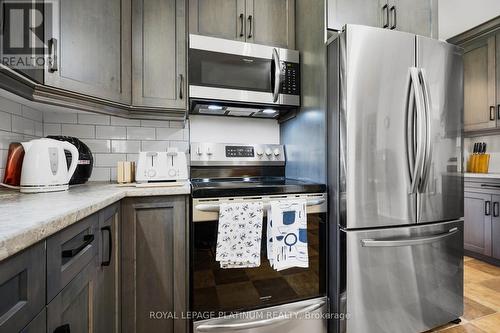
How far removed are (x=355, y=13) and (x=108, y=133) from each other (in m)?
1.90

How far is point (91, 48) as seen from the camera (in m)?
1.28

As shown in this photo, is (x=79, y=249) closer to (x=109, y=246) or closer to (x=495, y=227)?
(x=109, y=246)

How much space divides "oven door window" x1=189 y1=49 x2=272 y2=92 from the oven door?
84cm

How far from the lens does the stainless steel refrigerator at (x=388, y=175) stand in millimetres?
1332

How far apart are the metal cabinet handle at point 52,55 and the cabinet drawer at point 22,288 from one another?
0.95 metres

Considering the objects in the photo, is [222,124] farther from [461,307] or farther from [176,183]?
[461,307]

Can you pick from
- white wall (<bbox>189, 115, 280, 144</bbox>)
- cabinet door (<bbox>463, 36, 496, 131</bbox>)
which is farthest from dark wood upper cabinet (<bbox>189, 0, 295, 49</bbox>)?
cabinet door (<bbox>463, 36, 496, 131</bbox>)

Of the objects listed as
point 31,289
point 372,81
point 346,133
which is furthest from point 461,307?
point 31,289

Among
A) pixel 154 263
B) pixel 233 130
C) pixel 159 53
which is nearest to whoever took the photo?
pixel 154 263

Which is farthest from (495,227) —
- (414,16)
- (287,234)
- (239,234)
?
(239,234)

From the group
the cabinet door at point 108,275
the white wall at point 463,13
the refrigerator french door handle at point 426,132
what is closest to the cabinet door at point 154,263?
the cabinet door at point 108,275

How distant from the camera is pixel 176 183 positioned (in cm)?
143

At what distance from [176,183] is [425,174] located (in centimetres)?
150

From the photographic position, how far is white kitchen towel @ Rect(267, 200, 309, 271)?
4.36ft
